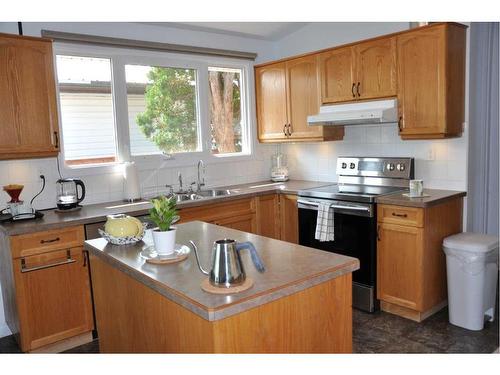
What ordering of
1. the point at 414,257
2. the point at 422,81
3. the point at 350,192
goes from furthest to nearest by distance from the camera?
the point at 350,192
the point at 422,81
the point at 414,257

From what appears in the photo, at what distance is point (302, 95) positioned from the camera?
4301mm

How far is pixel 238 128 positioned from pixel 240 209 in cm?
118

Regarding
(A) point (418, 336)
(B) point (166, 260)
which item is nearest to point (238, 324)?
(B) point (166, 260)

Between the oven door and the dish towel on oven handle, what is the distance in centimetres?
3

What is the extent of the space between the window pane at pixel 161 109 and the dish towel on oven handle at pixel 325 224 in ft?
4.81

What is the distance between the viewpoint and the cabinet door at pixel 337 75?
12.6ft

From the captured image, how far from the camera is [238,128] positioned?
4.80 metres

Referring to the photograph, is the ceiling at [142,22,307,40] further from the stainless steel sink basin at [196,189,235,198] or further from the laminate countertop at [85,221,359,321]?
the laminate countertop at [85,221,359,321]

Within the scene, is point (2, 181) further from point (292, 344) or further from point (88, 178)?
point (292, 344)

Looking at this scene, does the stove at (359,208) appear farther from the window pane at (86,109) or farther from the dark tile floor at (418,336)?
the window pane at (86,109)

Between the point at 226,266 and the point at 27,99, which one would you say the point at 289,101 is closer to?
the point at 27,99

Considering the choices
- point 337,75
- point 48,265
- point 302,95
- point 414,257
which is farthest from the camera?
point 302,95

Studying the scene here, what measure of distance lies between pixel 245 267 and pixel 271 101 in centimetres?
307

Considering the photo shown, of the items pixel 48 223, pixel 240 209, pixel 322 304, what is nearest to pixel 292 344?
pixel 322 304
